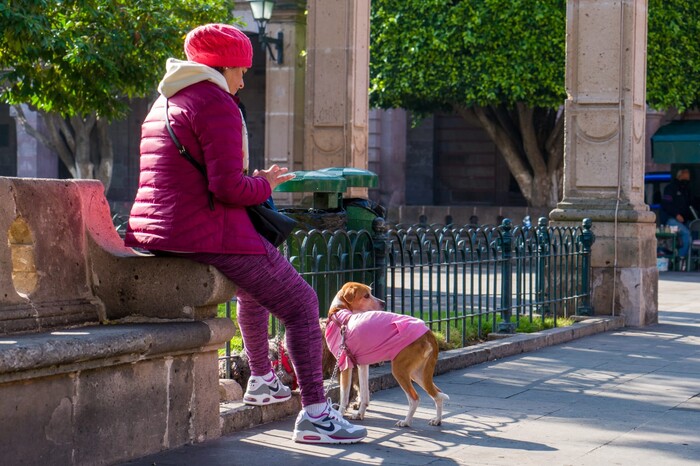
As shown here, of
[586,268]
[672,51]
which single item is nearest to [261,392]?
[586,268]

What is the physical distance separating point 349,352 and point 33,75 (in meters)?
11.6

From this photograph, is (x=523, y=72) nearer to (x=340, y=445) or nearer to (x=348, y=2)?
(x=348, y=2)

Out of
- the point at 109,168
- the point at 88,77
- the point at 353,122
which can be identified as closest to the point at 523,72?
the point at 109,168

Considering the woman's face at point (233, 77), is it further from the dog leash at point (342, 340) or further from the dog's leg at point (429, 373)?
the dog's leg at point (429, 373)

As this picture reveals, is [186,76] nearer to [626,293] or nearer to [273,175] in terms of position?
[273,175]

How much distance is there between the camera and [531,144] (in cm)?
2925

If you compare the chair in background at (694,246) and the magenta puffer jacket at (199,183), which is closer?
the magenta puffer jacket at (199,183)

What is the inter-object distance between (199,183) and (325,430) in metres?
1.38

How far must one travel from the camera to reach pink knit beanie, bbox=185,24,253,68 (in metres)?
5.87

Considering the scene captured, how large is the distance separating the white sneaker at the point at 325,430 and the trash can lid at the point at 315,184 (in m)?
4.09

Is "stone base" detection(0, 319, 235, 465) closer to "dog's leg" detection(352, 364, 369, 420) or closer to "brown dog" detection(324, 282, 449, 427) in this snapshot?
"brown dog" detection(324, 282, 449, 427)

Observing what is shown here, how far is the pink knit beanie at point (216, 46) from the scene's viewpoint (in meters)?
5.87

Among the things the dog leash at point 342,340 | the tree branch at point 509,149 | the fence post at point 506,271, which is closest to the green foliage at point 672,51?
the tree branch at point 509,149

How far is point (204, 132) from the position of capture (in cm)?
561
